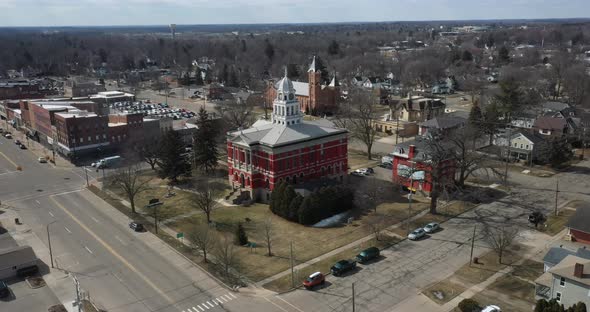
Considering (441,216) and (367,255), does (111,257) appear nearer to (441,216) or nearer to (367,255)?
(367,255)

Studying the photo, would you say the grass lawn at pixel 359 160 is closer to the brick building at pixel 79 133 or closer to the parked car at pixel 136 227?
the parked car at pixel 136 227

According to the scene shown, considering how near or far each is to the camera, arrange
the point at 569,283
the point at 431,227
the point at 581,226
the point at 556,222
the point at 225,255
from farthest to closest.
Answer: the point at 556,222 < the point at 431,227 < the point at 581,226 < the point at 225,255 < the point at 569,283

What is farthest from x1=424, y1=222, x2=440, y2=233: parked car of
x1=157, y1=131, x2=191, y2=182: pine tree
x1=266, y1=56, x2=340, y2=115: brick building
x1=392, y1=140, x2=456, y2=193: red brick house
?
x1=266, y1=56, x2=340, y2=115: brick building

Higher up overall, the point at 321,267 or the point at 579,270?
the point at 579,270

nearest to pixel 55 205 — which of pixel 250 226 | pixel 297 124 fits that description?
pixel 250 226

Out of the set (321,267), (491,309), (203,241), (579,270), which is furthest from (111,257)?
(579,270)
